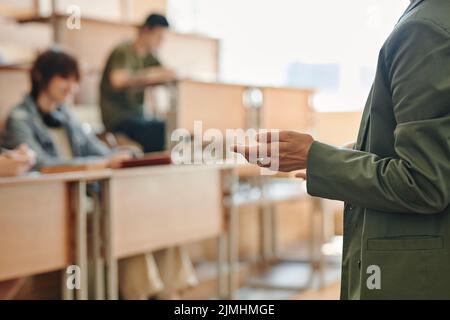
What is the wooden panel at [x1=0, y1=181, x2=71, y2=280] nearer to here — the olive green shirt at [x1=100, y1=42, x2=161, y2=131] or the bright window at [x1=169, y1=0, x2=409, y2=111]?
the olive green shirt at [x1=100, y1=42, x2=161, y2=131]

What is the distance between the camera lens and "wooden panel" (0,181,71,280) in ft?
7.48

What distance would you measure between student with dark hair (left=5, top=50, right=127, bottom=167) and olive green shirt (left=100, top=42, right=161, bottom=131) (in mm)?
Answer: 688

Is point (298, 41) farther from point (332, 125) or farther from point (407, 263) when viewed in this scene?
point (407, 263)

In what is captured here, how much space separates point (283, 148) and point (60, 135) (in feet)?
7.98

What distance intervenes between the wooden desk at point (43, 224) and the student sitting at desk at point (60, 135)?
0.49 metres

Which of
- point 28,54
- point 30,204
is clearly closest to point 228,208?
point 30,204

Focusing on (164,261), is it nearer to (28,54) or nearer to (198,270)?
(198,270)

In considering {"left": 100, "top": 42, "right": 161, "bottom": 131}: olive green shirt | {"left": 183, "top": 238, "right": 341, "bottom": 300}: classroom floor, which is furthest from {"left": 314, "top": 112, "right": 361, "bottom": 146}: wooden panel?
{"left": 100, "top": 42, "right": 161, "bottom": 131}: olive green shirt

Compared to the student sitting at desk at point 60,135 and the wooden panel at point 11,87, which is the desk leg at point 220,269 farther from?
the wooden panel at point 11,87

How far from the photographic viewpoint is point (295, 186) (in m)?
4.93

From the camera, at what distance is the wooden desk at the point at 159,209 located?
2717 millimetres

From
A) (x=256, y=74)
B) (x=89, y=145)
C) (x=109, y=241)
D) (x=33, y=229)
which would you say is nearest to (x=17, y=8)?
(x=89, y=145)

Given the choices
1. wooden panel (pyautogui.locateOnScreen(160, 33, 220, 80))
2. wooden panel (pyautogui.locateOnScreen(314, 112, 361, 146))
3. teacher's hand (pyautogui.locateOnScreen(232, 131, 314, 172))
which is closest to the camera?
teacher's hand (pyautogui.locateOnScreen(232, 131, 314, 172))

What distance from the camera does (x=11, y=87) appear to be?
388 cm
